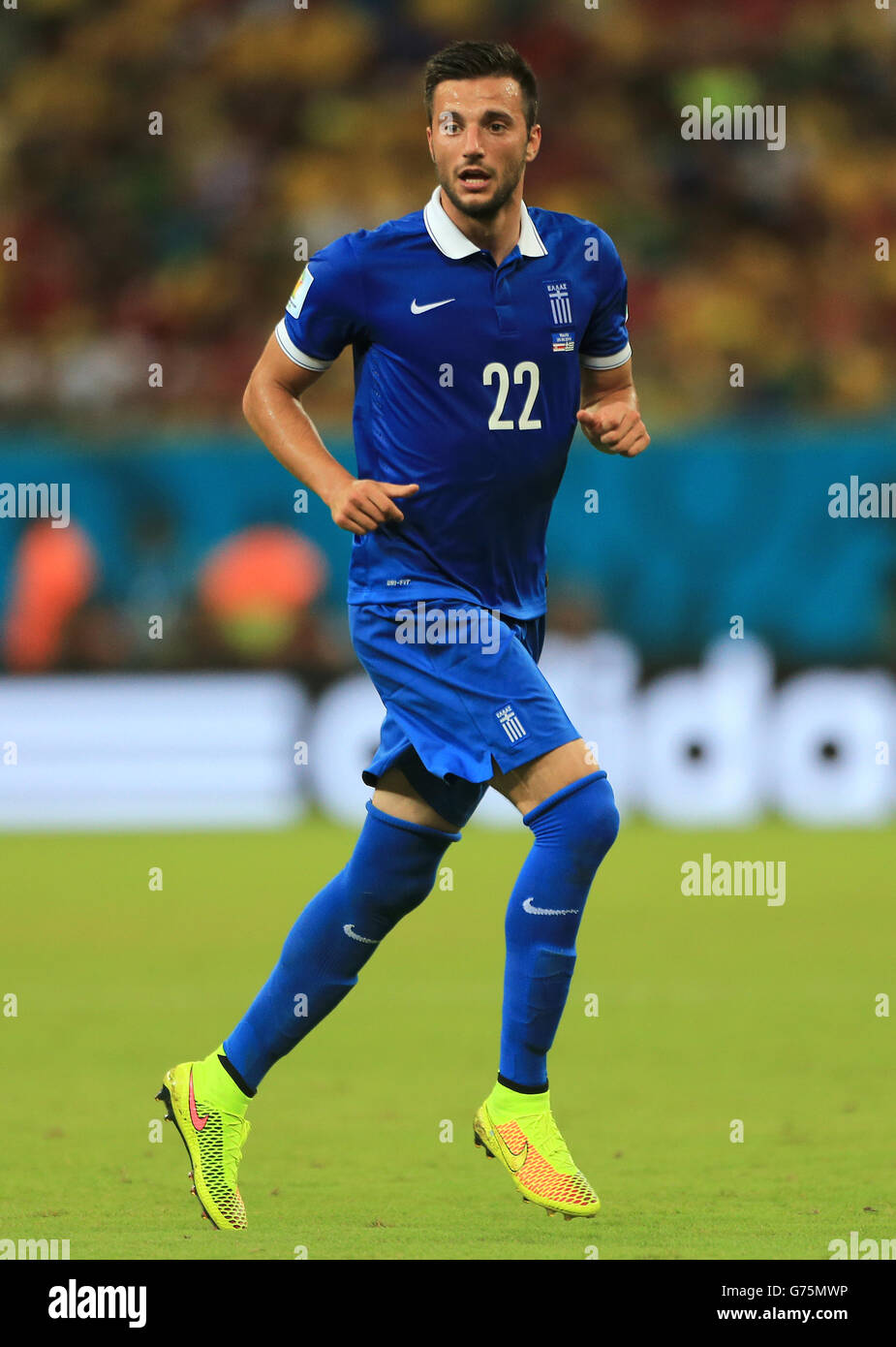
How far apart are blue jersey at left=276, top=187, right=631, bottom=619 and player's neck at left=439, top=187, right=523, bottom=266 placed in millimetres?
18

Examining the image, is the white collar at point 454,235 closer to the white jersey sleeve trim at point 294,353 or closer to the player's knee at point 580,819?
the white jersey sleeve trim at point 294,353

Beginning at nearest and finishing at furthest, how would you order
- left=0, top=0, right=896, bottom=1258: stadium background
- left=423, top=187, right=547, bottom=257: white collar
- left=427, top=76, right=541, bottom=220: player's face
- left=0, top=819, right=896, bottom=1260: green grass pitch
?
1. left=0, top=819, right=896, bottom=1260: green grass pitch
2. left=427, top=76, right=541, bottom=220: player's face
3. left=423, top=187, right=547, bottom=257: white collar
4. left=0, top=0, right=896, bottom=1258: stadium background

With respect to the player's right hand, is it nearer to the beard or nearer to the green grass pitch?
the beard

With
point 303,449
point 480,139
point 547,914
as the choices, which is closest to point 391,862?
point 547,914

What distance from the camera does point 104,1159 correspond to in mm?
4676

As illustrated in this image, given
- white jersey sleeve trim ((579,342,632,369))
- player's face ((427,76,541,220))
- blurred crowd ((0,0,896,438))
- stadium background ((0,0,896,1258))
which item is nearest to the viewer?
player's face ((427,76,541,220))

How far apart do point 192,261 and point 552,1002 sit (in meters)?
11.4

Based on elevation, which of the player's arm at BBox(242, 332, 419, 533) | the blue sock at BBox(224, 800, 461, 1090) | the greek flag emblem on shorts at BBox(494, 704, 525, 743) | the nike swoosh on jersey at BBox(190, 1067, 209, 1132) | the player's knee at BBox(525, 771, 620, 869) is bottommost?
the nike swoosh on jersey at BBox(190, 1067, 209, 1132)

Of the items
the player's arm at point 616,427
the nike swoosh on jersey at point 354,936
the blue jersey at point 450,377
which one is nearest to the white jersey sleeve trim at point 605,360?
the player's arm at point 616,427

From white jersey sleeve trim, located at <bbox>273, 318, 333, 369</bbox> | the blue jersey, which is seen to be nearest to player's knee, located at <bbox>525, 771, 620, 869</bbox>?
the blue jersey

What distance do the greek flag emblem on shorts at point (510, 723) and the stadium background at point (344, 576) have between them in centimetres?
95

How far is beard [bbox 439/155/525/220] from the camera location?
4.16 meters
